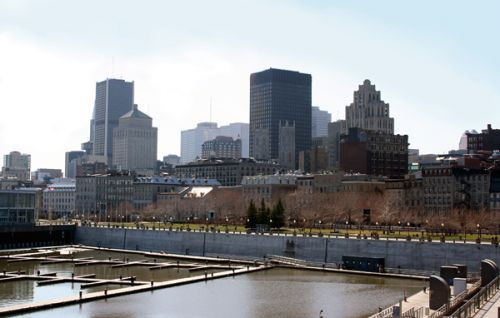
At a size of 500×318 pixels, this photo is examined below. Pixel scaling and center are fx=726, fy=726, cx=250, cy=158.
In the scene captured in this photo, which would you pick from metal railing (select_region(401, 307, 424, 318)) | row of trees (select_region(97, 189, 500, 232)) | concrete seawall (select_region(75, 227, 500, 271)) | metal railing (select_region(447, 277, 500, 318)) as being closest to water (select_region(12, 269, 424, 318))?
concrete seawall (select_region(75, 227, 500, 271))

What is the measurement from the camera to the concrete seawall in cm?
8831

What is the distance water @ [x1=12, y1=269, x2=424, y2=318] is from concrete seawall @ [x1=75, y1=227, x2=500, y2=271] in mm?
6427

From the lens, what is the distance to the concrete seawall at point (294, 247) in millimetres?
88312

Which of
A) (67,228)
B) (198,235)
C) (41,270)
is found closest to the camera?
(41,270)

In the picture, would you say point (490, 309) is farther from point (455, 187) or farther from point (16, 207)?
point (16, 207)

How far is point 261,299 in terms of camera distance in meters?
71.1

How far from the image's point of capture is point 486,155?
7121 inches

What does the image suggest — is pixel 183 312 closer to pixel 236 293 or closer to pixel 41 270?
pixel 236 293

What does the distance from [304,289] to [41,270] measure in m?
39.1

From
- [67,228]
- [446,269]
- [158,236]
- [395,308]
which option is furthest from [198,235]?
[395,308]

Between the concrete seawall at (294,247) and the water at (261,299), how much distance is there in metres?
6.43

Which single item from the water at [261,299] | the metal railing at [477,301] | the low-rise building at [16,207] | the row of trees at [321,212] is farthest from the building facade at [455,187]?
the metal railing at [477,301]

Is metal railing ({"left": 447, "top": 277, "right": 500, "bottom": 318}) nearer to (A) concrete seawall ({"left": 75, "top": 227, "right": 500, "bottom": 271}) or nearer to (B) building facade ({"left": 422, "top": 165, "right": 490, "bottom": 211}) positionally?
(A) concrete seawall ({"left": 75, "top": 227, "right": 500, "bottom": 271})

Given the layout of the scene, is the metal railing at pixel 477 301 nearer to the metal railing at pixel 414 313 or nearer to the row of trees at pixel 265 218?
the metal railing at pixel 414 313
